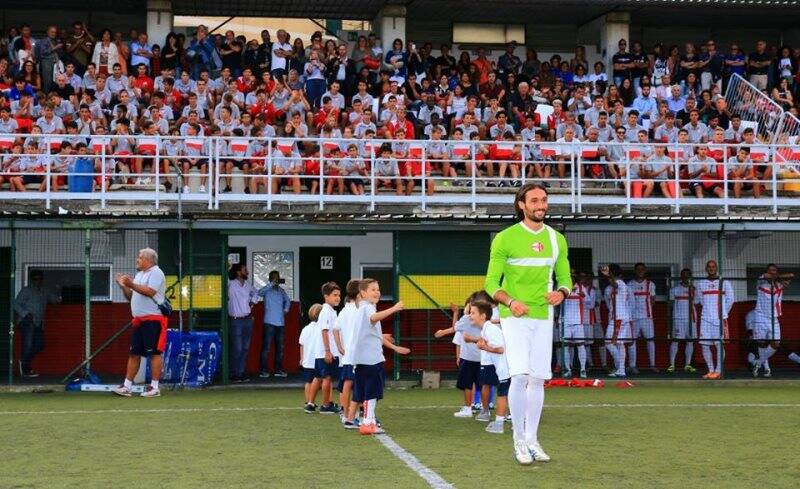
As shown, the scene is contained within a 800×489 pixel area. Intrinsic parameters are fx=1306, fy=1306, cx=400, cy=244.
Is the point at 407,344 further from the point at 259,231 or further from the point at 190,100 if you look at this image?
the point at 190,100

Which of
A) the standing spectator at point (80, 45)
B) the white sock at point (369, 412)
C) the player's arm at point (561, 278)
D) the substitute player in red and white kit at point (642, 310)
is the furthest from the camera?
the standing spectator at point (80, 45)

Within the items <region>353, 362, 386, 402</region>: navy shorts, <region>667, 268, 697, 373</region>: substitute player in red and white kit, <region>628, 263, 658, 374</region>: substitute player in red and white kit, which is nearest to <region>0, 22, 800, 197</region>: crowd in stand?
<region>628, 263, 658, 374</region>: substitute player in red and white kit

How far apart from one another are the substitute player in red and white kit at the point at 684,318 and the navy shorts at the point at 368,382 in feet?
34.8

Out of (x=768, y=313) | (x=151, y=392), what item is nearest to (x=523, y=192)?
(x=151, y=392)

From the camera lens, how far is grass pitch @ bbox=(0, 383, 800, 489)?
29.8 feet

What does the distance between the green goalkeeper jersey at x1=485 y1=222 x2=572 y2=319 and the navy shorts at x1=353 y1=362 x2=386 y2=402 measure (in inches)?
109

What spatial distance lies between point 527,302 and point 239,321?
482 inches

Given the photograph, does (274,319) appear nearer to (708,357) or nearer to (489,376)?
(708,357)

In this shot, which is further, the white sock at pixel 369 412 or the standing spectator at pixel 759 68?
the standing spectator at pixel 759 68

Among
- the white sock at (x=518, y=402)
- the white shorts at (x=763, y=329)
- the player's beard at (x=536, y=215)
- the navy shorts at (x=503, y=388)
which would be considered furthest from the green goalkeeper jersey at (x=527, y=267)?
the white shorts at (x=763, y=329)

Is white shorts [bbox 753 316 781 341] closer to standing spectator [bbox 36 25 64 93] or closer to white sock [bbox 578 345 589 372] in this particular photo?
white sock [bbox 578 345 589 372]

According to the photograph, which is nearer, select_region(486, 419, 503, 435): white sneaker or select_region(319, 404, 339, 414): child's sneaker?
select_region(486, 419, 503, 435): white sneaker

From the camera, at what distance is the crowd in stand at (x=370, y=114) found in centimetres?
2164

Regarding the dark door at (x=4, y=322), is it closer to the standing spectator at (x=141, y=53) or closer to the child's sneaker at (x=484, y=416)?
the standing spectator at (x=141, y=53)
